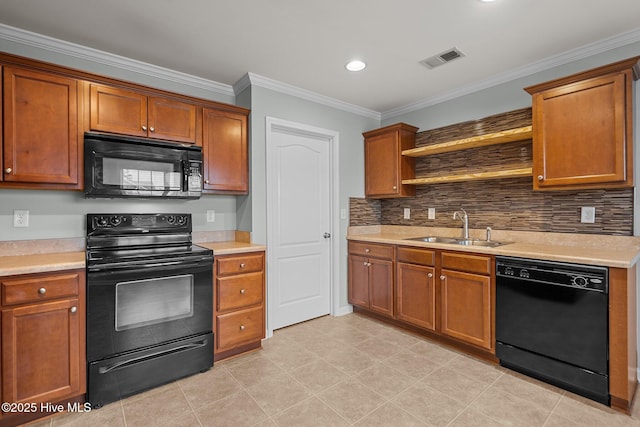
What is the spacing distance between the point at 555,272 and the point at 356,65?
2200 millimetres

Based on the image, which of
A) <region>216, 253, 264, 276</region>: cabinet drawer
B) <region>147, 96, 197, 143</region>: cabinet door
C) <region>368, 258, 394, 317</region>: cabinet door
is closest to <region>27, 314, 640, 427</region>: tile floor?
<region>368, 258, 394, 317</region>: cabinet door

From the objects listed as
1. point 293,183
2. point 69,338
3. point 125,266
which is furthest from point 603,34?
point 69,338

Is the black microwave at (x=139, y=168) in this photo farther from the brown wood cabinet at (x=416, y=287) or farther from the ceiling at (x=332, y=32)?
the brown wood cabinet at (x=416, y=287)

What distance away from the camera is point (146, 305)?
2.19m

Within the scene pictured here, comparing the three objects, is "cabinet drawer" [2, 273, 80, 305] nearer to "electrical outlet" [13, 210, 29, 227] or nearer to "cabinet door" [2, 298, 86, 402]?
"cabinet door" [2, 298, 86, 402]

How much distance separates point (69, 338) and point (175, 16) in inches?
83.2

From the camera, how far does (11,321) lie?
1.77 m

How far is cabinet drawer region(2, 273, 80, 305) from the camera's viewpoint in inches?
69.5

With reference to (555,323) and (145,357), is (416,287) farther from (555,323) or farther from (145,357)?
(145,357)

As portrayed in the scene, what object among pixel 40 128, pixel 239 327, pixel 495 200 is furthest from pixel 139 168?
pixel 495 200

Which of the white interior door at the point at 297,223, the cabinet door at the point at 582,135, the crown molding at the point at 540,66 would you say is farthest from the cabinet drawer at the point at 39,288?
the crown molding at the point at 540,66

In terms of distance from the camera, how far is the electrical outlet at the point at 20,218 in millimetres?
2248

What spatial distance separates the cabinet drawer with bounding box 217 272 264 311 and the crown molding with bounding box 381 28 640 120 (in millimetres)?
2642

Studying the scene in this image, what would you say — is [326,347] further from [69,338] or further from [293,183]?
[69,338]
